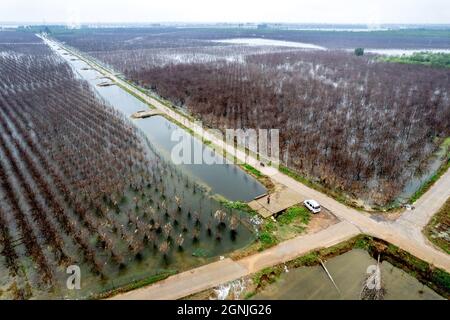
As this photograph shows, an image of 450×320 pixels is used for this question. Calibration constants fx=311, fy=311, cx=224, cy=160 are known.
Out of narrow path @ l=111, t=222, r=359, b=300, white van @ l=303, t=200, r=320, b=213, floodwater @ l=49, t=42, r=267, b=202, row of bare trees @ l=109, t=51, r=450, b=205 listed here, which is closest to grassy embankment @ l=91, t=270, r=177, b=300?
→ narrow path @ l=111, t=222, r=359, b=300

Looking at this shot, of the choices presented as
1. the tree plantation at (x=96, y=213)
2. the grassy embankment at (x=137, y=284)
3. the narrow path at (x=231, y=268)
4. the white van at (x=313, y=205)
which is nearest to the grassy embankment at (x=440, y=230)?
the narrow path at (x=231, y=268)

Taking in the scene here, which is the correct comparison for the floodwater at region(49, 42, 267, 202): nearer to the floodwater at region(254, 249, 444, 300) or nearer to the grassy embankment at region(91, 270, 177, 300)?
the floodwater at region(254, 249, 444, 300)

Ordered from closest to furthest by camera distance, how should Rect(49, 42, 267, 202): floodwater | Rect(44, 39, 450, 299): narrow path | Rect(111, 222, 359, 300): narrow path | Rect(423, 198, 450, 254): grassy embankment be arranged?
Rect(111, 222, 359, 300): narrow path, Rect(44, 39, 450, 299): narrow path, Rect(423, 198, 450, 254): grassy embankment, Rect(49, 42, 267, 202): floodwater

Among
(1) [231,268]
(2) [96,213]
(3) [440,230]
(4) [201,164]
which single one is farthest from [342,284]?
(2) [96,213]

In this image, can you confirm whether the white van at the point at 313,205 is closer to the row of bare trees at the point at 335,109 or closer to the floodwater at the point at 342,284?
the row of bare trees at the point at 335,109

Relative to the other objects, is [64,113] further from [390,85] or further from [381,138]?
[390,85]

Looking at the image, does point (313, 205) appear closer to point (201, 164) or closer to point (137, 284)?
point (201, 164)
